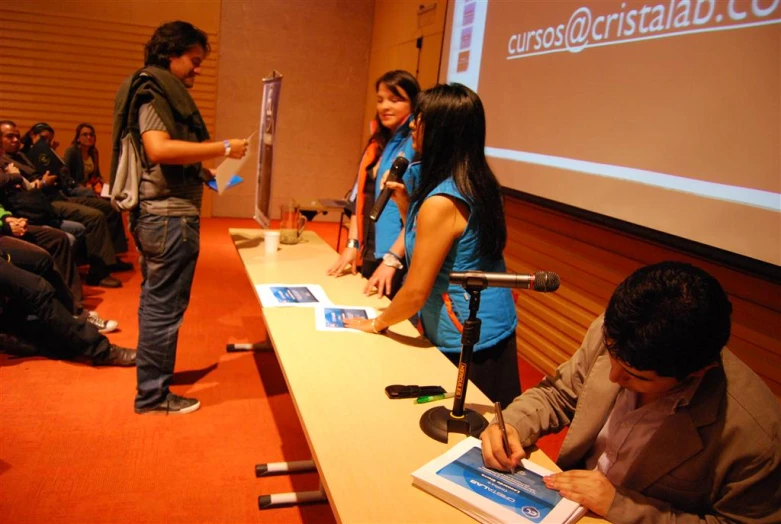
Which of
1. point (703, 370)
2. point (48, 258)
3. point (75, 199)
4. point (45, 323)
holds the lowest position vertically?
point (45, 323)

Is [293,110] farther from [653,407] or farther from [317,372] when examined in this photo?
[653,407]

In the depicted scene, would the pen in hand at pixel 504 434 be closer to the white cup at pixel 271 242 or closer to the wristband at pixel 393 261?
the wristband at pixel 393 261

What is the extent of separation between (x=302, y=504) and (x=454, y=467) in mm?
1235

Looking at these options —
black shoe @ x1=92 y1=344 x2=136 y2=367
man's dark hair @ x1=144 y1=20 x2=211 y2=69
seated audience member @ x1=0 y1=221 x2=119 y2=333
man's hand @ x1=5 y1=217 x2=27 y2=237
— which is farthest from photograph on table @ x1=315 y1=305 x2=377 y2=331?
man's hand @ x1=5 y1=217 x2=27 y2=237

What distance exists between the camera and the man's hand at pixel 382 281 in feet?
7.68

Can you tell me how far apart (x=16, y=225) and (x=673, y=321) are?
3745mm

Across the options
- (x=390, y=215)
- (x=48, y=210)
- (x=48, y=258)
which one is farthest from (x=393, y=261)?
(x=48, y=210)

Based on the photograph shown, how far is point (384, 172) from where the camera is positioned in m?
2.61

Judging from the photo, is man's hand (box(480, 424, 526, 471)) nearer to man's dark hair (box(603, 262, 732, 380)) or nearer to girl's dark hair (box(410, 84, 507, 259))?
man's dark hair (box(603, 262, 732, 380))

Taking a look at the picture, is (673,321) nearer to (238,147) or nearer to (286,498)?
(286,498)

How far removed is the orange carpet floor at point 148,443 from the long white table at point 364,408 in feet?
2.55

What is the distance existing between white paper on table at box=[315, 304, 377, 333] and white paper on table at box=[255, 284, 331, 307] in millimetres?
72

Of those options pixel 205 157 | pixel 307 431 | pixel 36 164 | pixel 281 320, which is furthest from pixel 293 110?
pixel 307 431

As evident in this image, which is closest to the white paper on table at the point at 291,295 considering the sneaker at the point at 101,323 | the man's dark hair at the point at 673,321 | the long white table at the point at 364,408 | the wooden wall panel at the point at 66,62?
the long white table at the point at 364,408
